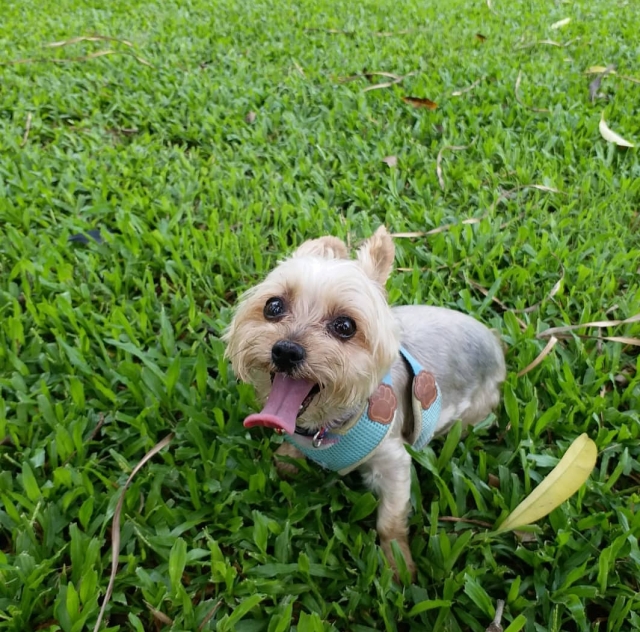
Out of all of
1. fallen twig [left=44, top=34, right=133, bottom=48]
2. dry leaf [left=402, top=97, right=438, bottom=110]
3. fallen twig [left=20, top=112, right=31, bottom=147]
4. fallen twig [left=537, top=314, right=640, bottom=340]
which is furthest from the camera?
fallen twig [left=44, top=34, right=133, bottom=48]

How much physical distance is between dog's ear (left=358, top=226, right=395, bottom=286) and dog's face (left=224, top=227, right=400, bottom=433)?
0.26 feet

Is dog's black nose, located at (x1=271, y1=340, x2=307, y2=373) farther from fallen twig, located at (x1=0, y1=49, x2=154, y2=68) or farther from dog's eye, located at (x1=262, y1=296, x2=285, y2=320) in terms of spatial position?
fallen twig, located at (x1=0, y1=49, x2=154, y2=68)

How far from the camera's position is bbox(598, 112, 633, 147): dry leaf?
4.88m

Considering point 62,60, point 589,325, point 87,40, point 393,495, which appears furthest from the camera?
point 87,40

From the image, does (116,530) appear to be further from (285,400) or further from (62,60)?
(62,60)

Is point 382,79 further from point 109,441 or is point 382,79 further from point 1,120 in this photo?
point 109,441

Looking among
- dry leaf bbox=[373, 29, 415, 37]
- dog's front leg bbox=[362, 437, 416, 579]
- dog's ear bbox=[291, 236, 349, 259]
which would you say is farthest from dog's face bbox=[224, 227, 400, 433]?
dry leaf bbox=[373, 29, 415, 37]

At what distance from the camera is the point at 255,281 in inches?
143

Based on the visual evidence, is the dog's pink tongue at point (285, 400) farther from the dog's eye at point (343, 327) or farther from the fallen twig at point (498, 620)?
the fallen twig at point (498, 620)

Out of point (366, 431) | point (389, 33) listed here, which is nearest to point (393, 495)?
point (366, 431)

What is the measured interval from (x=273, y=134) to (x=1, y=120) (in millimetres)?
2496

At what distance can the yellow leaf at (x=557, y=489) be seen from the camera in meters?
2.26

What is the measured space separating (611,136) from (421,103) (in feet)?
5.94

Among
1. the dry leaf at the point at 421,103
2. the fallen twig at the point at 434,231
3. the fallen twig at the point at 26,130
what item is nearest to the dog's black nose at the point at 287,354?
the fallen twig at the point at 434,231
